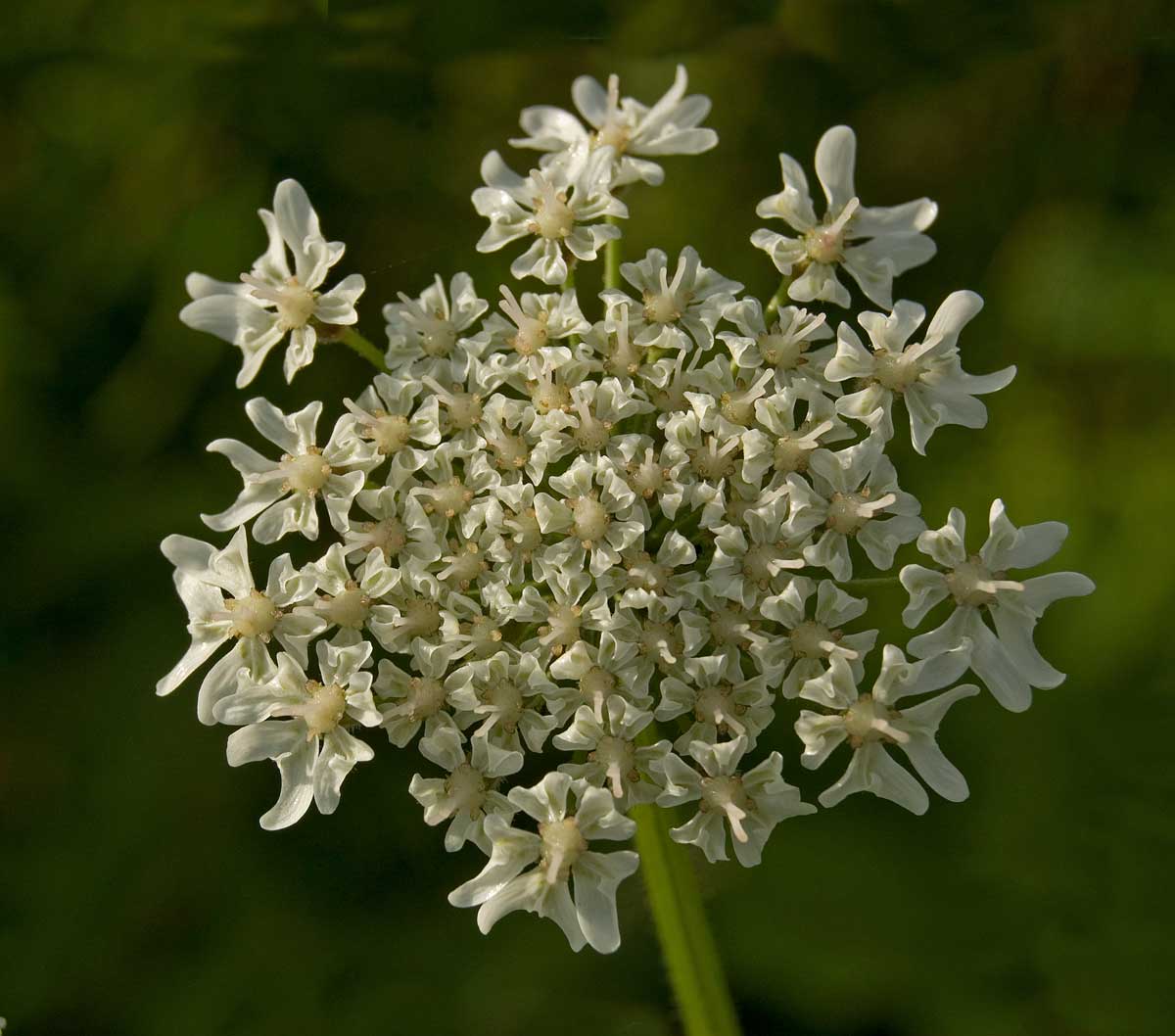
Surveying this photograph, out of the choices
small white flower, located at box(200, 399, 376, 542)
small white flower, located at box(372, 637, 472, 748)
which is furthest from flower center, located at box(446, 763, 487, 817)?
small white flower, located at box(200, 399, 376, 542)

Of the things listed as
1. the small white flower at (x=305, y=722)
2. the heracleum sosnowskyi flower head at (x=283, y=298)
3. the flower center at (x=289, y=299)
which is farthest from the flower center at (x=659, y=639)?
the flower center at (x=289, y=299)

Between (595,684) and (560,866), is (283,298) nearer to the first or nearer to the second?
(595,684)

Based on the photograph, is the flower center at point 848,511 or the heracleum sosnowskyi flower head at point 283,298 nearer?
the flower center at point 848,511

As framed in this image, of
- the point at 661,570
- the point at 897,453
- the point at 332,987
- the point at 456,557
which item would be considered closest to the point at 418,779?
the point at 456,557

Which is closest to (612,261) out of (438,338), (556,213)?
(556,213)

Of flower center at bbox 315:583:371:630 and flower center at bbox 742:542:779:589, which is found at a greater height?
flower center at bbox 315:583:371:630

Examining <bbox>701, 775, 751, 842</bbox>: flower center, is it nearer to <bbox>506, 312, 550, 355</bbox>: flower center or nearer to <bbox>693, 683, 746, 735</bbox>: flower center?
<bbox>693, 683, 746, 735</bbox>: flower center

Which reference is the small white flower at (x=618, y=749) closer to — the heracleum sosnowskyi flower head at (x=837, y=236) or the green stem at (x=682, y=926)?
the green stem at (x=682, y=926)
